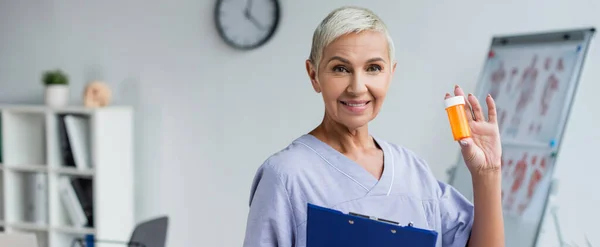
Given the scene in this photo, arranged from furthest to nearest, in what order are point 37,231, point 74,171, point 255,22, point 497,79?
point 37,231 → point 74,171 → point 255,22 → point 497,79

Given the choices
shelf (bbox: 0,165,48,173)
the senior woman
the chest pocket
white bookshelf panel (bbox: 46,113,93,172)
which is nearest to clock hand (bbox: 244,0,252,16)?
white bookshelf panel (bbox: 46,113,93,172)

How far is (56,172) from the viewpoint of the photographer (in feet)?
11.4

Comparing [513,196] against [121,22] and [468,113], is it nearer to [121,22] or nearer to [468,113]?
[468,113]

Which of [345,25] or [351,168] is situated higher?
[345,25]

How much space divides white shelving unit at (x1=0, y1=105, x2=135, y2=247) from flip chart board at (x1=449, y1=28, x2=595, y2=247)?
6.01 feet

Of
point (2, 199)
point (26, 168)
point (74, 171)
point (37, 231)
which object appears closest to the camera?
point (74, 171)

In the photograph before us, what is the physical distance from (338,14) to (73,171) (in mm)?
2646

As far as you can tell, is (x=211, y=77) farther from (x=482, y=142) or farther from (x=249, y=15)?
(x=482, y=142)

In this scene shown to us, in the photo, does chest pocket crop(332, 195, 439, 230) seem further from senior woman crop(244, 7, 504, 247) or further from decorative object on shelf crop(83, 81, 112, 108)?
decorative object on shelf crop(83, 81, 112, 108)

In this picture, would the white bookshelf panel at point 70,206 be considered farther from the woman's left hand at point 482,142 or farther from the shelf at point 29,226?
the woman's left hand at point 482,142

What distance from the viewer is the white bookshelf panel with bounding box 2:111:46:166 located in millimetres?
3572

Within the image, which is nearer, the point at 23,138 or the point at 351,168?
the point at 351,168

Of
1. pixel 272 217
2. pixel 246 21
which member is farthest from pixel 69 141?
pixel 272 217

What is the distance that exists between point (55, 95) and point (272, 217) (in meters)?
2.72
